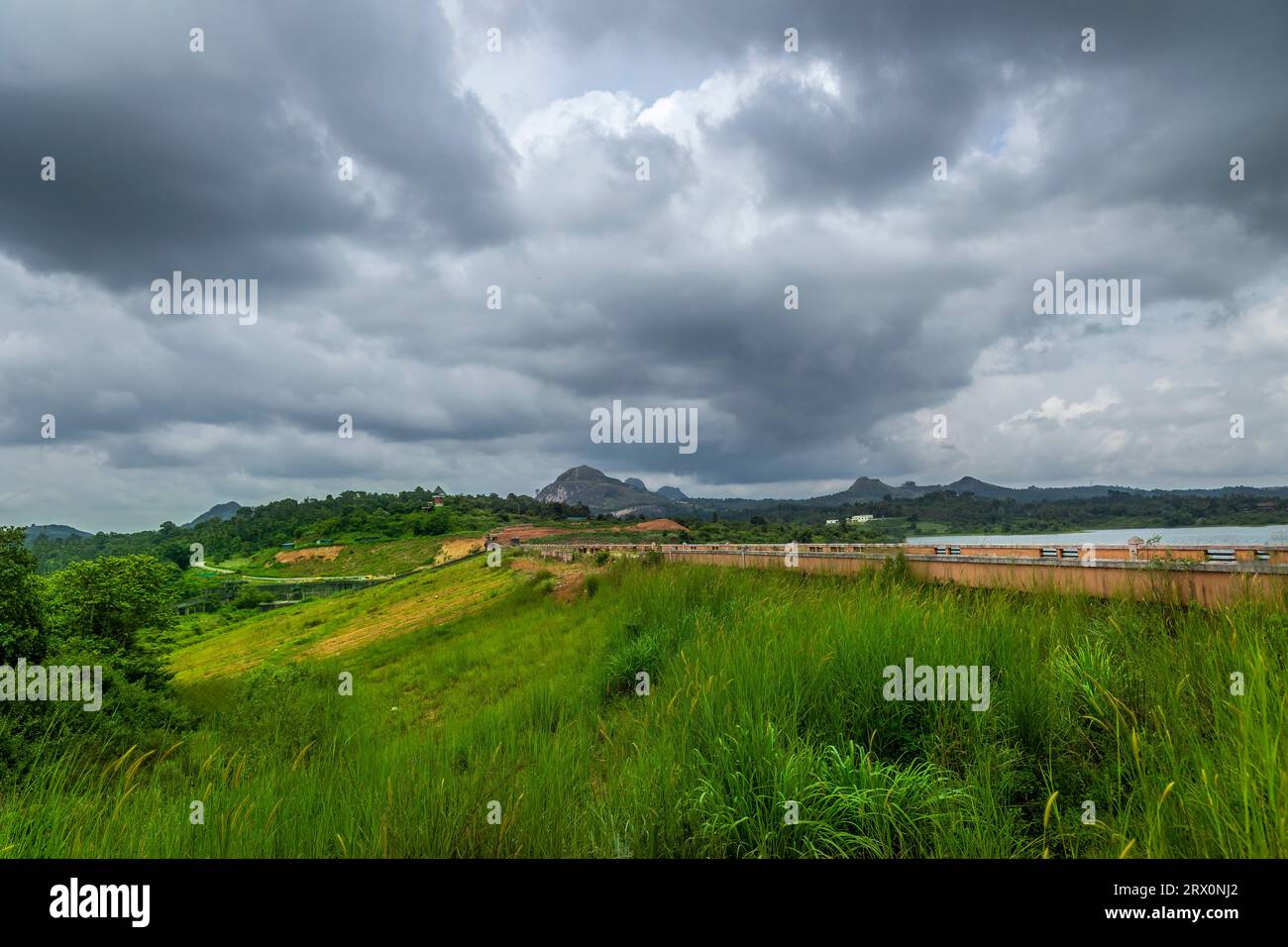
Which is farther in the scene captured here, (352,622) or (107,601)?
(352,622)

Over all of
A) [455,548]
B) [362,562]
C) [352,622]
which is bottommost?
[362,562]

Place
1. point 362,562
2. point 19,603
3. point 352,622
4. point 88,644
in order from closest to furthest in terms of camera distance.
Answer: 1. point 19,603
2. point 88,644
3. point 352,622
4. point 362,562

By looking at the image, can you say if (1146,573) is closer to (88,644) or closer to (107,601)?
(88,644)

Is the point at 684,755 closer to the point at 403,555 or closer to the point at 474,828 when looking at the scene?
the point at 474,828

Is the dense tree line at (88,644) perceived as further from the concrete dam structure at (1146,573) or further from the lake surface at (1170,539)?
the lake surface at (1170,539)

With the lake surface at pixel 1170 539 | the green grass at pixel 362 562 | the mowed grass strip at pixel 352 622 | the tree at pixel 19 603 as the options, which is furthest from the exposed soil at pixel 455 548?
the tree at pixel 19 603

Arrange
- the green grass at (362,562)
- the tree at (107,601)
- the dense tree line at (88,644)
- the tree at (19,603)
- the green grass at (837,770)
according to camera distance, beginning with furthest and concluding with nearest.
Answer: the green grass at (362,562) → the tree at (107,601) → the tree at (19,603) → the dense tree line at (88,644) → the green grass at (837,770)

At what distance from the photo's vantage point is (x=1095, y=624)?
717cm

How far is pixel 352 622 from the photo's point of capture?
47.1m

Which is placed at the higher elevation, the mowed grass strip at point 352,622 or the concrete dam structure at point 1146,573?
the concrete dam structure at point 1146,573

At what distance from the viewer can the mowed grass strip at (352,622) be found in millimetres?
38219

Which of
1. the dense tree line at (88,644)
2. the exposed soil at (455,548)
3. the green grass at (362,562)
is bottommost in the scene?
the green grass at (362,562)

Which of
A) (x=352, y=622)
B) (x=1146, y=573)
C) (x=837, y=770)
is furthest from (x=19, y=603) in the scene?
(x=352, y=622)

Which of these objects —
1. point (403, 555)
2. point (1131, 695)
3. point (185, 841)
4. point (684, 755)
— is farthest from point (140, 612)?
point (403, 555)
